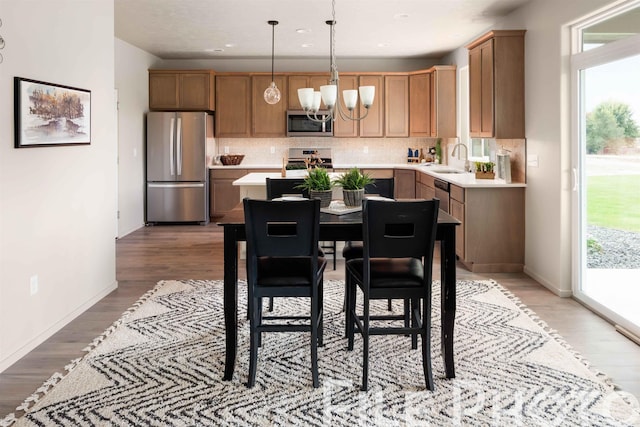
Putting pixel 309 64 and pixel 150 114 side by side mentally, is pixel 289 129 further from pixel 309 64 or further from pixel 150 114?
pixel 150 114

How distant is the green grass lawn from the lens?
3757 millimetres

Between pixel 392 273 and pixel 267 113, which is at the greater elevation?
pixel 267 113

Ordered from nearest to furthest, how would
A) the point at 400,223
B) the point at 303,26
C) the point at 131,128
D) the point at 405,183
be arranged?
the point at 400,223, the point at 303,26, the point at 131,128, the point at 405,183

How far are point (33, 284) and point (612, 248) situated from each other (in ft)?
12.8

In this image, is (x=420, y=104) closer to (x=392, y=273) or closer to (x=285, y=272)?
(x=392, y=273)

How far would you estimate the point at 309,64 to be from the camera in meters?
9.31

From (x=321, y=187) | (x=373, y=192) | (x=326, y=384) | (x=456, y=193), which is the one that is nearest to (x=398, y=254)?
(x=326, y=384)

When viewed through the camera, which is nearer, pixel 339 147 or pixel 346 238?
pixel 346 238

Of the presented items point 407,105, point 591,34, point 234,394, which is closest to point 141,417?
point 234,394

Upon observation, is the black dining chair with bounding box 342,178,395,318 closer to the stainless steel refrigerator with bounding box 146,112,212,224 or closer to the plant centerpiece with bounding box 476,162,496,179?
the plant centerpiece with bounding box 476,162,496,179

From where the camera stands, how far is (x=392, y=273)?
3.00 meters

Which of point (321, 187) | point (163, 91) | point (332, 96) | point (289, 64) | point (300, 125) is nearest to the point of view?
point (321, 187)

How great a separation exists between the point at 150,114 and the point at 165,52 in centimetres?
96

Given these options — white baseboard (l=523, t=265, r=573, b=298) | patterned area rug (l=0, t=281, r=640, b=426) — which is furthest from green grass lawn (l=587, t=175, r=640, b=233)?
patterned area rug (l=0, t=281, r=640, b=426)
